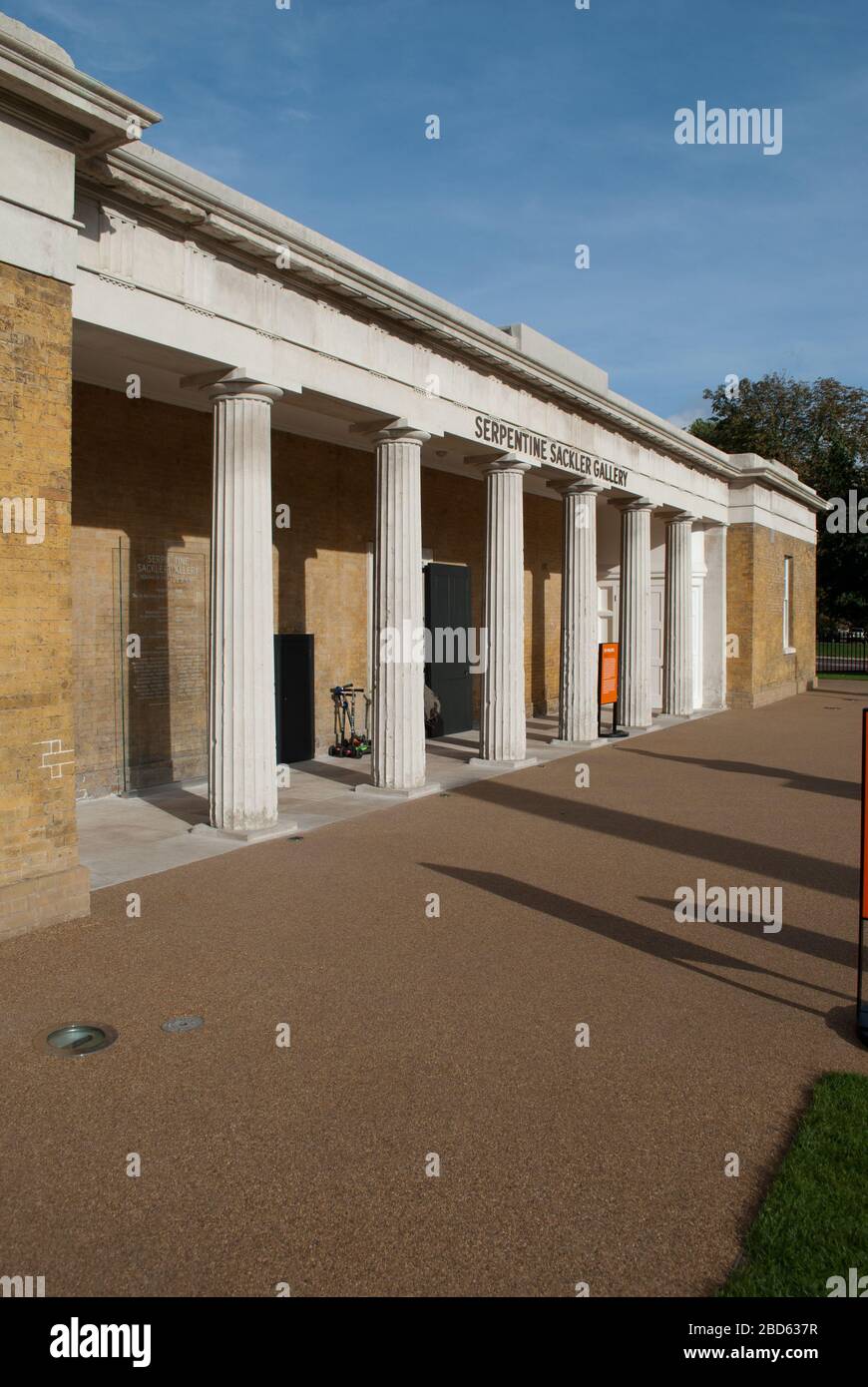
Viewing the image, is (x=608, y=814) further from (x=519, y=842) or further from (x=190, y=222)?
(x=190, y=222)

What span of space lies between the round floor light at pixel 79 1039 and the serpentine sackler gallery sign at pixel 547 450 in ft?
35.9

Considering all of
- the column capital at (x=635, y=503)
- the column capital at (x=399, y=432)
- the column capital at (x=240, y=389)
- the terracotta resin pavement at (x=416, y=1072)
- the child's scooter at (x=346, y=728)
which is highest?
the column capital at (x=635, y=503)

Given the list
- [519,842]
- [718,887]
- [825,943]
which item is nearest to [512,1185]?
[825,943]

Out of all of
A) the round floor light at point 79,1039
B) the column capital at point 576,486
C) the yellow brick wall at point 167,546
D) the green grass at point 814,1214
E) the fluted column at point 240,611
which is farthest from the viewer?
the column capital at point 576,486

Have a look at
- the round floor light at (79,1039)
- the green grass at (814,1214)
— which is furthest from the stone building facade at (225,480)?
the green grass at (814,1214)

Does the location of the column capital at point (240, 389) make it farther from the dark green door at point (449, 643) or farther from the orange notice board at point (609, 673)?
the orange notice board at point (609, 673)

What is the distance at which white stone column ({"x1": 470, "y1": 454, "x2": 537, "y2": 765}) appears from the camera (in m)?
15.8

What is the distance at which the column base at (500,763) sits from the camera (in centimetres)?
1608

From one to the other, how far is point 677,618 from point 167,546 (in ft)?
47.2

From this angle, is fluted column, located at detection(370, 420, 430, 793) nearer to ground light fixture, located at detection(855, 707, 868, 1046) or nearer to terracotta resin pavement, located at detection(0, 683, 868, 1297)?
terracotta resin pavement, located at detection(0, 683, 868, 1297)

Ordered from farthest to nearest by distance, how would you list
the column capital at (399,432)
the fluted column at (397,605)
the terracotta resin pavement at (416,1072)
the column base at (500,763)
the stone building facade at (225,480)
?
the column base at (500,763) → the fluted column at (397,605) → the column capital at (399,432) → the stone building facade at (225,480) → the terracotta resin pavement at (416,1072)

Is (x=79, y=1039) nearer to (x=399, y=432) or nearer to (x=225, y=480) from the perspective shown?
(x=225, y=480)

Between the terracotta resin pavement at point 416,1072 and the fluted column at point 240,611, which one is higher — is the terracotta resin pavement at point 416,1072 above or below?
below

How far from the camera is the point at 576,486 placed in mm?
18297
